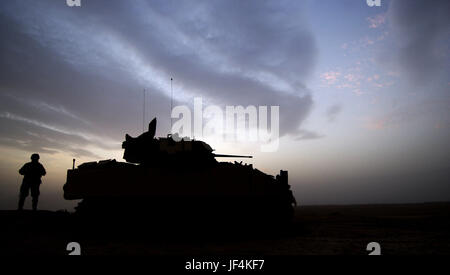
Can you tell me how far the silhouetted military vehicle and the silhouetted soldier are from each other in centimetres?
293

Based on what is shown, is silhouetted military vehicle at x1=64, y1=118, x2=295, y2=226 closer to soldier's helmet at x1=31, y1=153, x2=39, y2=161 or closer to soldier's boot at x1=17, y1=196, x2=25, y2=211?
soldier's helmet at x1=31, y1=153, x2=39, y2=161

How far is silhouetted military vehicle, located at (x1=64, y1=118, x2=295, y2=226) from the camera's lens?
793 cm

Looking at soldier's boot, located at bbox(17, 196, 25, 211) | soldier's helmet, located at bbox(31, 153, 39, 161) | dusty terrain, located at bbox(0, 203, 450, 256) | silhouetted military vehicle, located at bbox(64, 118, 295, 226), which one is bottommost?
dusty terrain, located at bbox(0, 203, 450, 256)

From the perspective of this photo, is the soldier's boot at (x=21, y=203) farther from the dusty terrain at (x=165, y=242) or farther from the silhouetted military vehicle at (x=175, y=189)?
the silhouetted military vehicle at (x=175, y=189)

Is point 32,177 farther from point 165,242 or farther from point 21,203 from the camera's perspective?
point 165,242

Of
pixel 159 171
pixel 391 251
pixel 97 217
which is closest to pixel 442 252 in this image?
pixel 391 251

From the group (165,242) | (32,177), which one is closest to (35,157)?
(32,177)

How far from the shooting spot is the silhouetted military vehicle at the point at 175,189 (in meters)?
7.93

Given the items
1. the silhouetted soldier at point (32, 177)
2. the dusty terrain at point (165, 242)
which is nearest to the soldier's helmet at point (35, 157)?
the silhouetted soldier at point (32, 177)

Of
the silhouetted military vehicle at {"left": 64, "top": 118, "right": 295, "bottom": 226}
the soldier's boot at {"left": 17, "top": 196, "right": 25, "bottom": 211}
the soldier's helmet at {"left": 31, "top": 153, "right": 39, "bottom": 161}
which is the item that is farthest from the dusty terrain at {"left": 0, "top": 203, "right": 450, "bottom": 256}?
the soldier's helmet at {"left": 31, "top": 153, "right": 39, "bottom": 161}

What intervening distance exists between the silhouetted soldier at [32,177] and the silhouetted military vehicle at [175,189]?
9.62 feet

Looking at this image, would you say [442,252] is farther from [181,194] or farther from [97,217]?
[97,217]

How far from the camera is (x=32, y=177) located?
9922 mm
